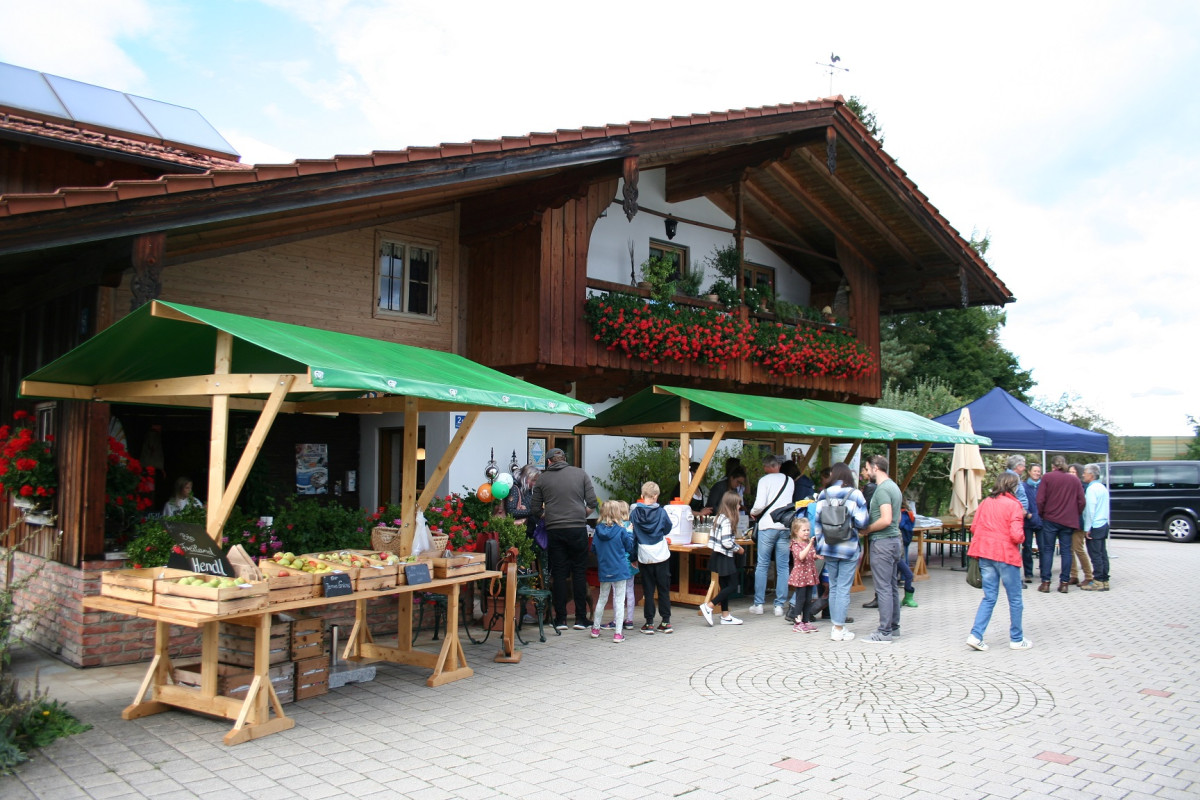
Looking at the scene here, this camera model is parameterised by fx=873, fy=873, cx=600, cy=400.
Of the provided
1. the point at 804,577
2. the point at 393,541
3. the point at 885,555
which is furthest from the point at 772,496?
the point at 393,541

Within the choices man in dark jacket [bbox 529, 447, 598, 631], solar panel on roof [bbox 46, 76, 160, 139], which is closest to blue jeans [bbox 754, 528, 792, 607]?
man in dark jacket [bbox 529, 447, 598, 631]

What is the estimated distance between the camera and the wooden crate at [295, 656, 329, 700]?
6.44 meters

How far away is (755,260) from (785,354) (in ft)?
10.6

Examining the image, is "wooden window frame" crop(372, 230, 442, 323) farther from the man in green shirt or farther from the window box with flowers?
the man in green shirt

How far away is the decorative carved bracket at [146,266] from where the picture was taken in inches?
284

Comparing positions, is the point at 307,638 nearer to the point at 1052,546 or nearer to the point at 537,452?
the point at 537,452

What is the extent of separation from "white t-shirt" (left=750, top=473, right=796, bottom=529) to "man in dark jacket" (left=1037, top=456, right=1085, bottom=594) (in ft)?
14.8

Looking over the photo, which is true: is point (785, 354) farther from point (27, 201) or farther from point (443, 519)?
point (27, 201)

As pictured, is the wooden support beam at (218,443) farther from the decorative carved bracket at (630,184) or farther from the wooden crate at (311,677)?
the decorative carved bracket at (630,184)

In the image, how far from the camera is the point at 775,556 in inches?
420

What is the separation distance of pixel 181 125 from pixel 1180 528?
23235mm

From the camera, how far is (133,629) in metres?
7.75

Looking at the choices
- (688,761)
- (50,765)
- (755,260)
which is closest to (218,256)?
(50,765)

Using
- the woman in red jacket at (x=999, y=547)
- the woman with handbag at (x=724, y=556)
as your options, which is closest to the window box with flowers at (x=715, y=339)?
the woman with handbag at (x=724, y=556)
